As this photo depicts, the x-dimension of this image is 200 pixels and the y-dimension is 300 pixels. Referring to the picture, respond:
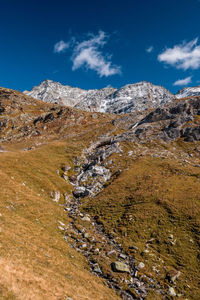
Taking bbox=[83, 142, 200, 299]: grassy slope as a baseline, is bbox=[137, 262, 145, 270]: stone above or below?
below

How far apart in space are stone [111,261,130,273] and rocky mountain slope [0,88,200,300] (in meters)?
0.15

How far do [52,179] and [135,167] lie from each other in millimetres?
27212

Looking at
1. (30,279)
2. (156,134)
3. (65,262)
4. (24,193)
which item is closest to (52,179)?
(24,193)

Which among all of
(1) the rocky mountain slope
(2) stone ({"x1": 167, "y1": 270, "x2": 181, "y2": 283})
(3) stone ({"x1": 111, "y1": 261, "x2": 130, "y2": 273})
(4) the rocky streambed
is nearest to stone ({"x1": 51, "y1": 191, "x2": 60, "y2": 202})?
(1) the rocky mountain slope

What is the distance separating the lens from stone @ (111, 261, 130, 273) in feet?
70.2

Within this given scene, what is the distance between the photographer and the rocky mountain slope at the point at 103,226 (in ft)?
56.8

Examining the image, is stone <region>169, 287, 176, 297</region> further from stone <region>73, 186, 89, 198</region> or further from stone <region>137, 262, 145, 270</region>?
stone <region>73, 186, 89, 198</region>

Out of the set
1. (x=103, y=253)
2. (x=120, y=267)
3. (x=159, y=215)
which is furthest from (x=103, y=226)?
(x=159, y=215)

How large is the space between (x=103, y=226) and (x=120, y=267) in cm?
981

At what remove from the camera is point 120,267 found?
853 inches

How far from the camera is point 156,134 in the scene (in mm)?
80938

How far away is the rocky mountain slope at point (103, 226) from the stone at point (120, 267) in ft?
0.48

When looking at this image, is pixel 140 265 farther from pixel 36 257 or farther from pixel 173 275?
pixel 36 257

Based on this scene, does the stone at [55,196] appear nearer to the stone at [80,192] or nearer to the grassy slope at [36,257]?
the grassy slope at [36,257]
